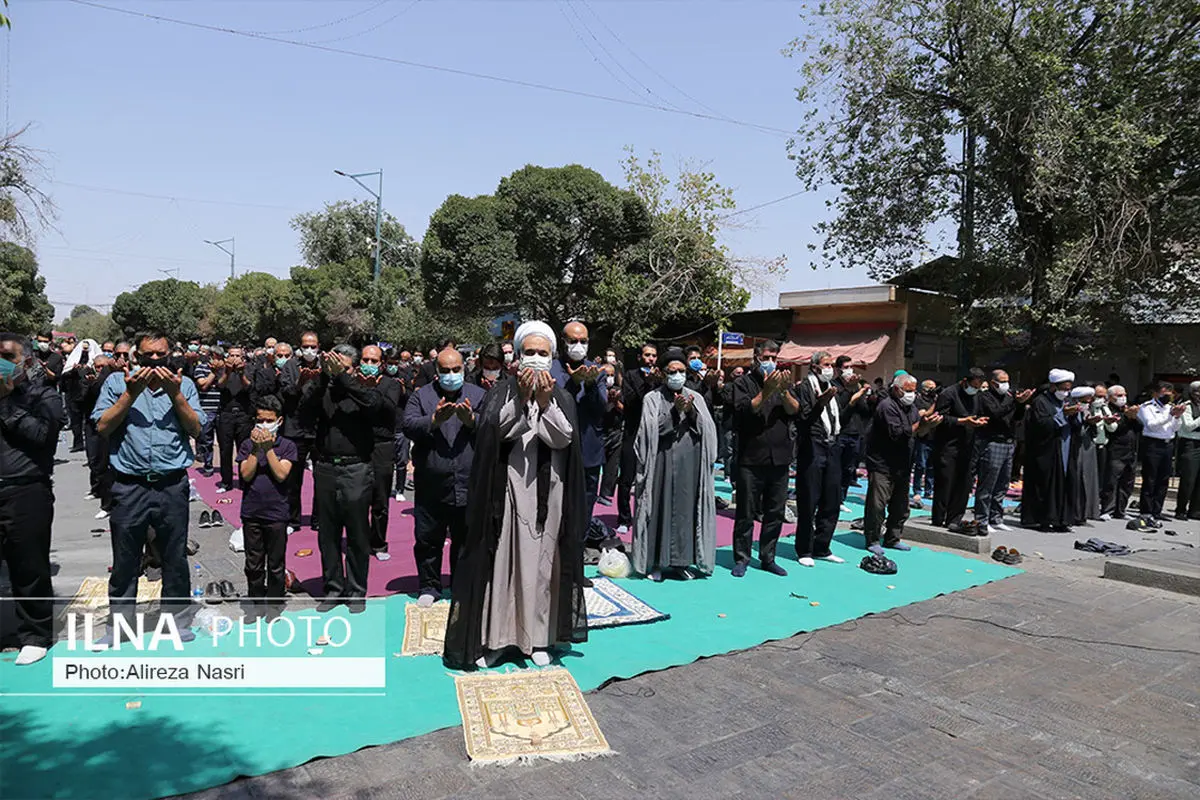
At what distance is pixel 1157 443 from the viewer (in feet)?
35.0

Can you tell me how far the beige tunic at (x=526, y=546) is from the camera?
4.59m

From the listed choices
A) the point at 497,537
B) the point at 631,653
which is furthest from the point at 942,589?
the point at 497,537

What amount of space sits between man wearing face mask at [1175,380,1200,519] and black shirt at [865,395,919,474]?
5427mm

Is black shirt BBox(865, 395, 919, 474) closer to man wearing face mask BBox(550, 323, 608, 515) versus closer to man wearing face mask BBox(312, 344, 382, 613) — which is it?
man wearing face mask BBox(550, 323, 608, 515)

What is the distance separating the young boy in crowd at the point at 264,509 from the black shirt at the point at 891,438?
5.68 m

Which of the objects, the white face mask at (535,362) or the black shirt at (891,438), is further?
the black shirt at (891,438)

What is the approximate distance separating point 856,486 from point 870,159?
7.60 metres

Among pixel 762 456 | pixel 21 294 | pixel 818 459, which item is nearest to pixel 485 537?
Answer: pixel 762 456

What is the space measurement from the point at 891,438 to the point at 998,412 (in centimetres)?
209

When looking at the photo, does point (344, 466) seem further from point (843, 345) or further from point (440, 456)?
point (843, 345)

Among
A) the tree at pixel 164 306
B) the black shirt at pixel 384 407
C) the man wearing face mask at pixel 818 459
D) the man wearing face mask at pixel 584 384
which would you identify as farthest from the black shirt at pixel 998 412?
the tree at pixel 164 306

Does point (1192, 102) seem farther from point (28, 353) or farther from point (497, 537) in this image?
point (28, 353)

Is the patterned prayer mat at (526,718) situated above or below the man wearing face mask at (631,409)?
below

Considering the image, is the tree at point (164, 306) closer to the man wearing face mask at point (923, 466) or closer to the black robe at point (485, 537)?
the man wearing face mask at point (923, 466)
